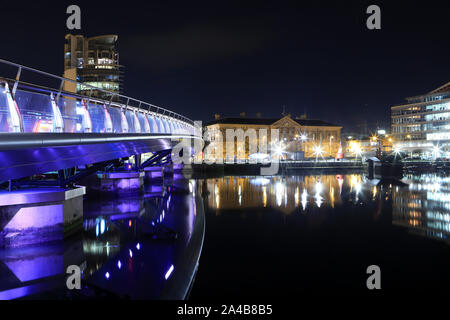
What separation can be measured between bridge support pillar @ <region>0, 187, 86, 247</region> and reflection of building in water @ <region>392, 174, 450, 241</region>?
1453 centimetres

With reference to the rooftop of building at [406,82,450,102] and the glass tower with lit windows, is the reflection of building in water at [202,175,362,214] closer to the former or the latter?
the glass tower with lit windows

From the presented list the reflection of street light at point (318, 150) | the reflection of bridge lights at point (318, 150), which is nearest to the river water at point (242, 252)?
the reflection of street light at point (318, 150)

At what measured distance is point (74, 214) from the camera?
1291cm

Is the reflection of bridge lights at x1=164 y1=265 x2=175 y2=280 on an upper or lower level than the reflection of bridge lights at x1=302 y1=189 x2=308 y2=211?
upper

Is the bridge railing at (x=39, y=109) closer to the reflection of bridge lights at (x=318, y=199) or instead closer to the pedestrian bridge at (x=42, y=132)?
the pedestrian bridge at (x=42, y=132)

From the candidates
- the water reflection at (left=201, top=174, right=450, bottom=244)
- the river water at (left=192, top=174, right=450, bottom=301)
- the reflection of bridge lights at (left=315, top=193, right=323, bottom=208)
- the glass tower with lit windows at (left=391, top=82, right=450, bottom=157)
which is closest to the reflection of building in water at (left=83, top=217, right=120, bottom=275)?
the river water at (left=192, top=174, right=450, bottom=301)

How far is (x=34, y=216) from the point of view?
37.8 ft

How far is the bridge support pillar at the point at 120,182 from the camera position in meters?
24.2

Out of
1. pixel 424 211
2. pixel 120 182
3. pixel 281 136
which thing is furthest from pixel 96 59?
pixel 424 211

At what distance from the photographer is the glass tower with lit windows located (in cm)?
8994

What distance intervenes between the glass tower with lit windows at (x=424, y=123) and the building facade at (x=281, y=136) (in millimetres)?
18508

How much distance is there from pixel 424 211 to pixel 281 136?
69881 mm
